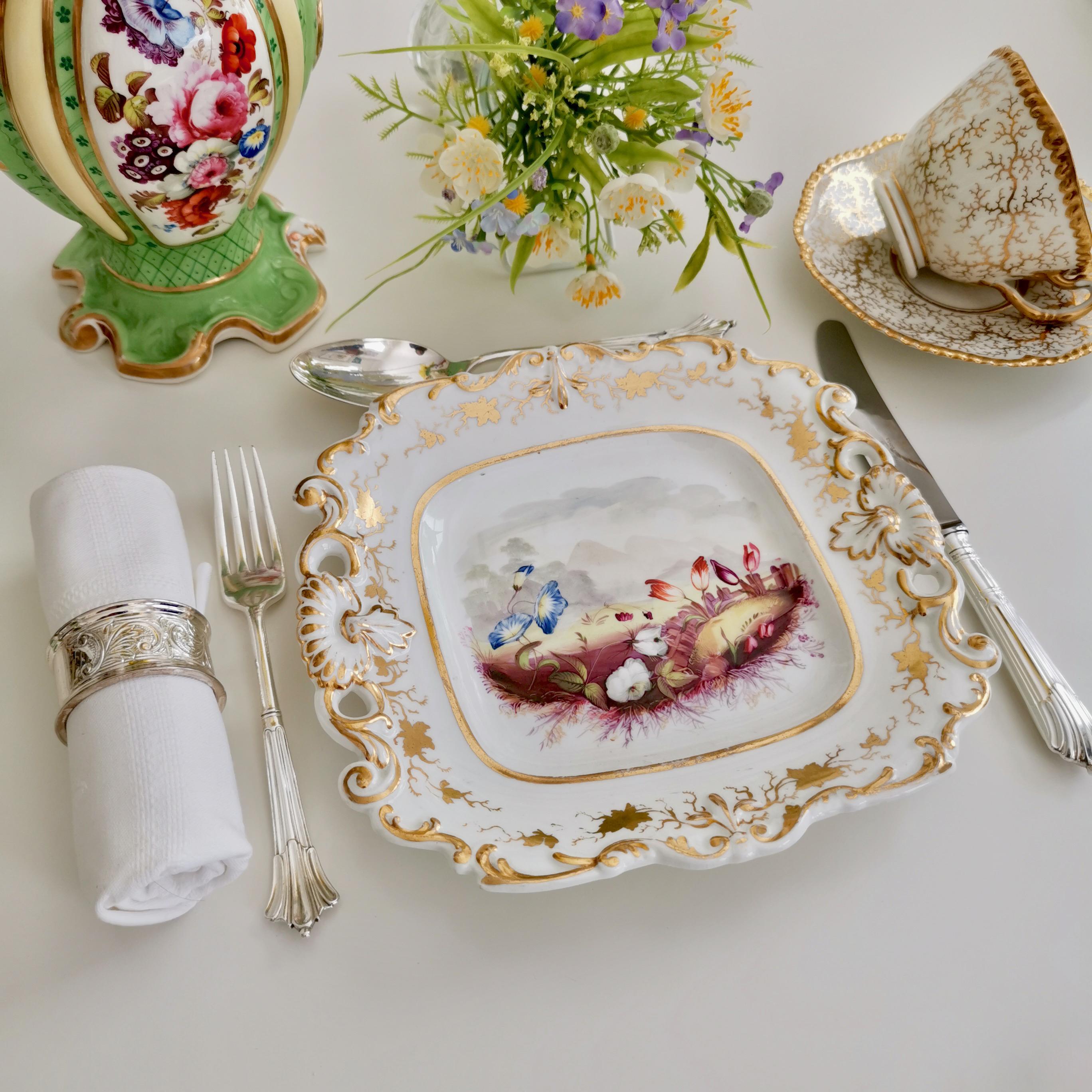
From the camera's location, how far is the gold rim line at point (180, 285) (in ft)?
2.21

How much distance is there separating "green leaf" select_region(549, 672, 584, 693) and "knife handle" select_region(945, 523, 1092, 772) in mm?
270

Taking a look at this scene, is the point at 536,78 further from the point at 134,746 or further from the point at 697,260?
the point at 134,746

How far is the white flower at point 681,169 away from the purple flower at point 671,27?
0.06 m

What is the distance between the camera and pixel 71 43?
487 mm

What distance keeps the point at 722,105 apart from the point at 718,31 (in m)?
0.05

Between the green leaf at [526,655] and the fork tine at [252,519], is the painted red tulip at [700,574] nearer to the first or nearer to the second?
the green leaf at [526,655]

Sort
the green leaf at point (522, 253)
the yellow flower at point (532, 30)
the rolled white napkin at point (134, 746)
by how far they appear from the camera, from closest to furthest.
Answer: the rolled white napkin at point (134, 746) → the yellow flower at point (532, 30) → the green leaf at point (522, 253)

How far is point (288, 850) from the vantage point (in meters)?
0.49

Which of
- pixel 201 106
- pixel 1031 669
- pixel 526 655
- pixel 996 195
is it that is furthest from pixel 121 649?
pixel 996 195

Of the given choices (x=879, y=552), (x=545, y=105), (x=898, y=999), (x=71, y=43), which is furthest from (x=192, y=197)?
(x=898, y=999)

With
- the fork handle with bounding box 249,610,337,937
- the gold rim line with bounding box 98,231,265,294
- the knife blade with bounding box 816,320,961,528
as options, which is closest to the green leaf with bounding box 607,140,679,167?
the knife blade with bounding box 816,320,961,528

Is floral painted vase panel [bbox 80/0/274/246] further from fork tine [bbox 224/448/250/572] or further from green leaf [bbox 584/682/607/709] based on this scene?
green leaf [bbox 584/682/607/709]

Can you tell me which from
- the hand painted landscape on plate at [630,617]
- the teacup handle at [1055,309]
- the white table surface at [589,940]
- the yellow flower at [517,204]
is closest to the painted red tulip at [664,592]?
the hand painted landscape on plate at [630,617]

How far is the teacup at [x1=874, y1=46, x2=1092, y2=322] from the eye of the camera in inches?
24.0
